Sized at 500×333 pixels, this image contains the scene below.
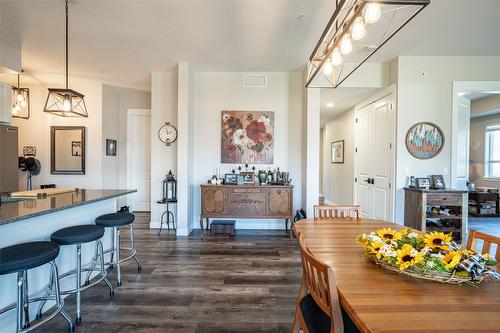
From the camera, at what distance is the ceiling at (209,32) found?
2.64 m

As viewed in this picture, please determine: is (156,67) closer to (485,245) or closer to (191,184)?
(191,184)

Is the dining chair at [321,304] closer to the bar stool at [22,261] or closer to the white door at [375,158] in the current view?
the bar stool at [22,261]

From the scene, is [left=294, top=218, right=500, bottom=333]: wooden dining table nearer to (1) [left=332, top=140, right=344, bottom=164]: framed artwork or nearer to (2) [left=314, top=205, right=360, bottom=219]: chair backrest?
(2) [left=314, top=205, right=360, bottom=219]: chair backrest

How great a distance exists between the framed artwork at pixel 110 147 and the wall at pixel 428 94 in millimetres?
5849

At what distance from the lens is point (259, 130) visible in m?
4.45

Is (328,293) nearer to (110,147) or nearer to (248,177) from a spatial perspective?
(248,177)

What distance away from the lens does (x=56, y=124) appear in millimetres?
5086

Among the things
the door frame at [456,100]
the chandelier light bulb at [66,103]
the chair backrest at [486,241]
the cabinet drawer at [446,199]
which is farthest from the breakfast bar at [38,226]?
the door frame at [456,100]

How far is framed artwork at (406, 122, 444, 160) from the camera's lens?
371 cm

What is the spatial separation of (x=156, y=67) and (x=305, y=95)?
2816 mm

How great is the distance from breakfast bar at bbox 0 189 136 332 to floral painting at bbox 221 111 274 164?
97.1 inches

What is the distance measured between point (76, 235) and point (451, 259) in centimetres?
248

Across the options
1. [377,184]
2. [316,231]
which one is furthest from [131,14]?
[377,184]

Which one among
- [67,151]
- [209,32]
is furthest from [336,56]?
[67,151]
